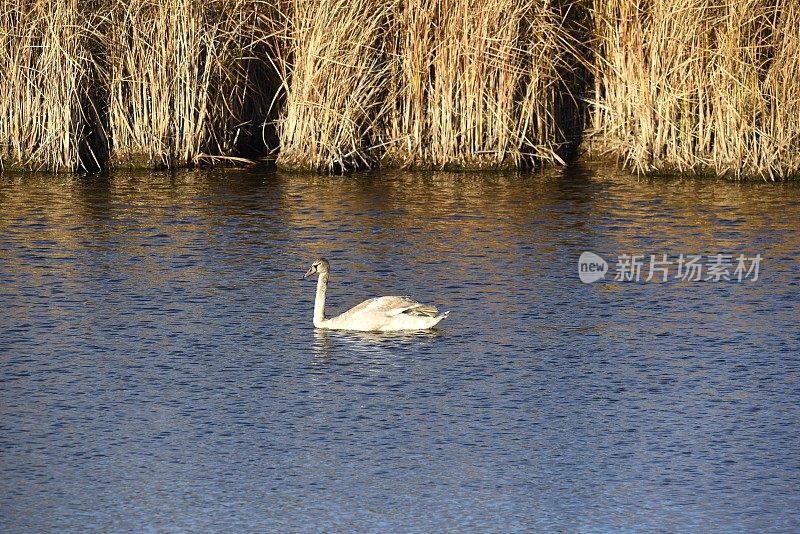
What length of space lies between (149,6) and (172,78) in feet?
2.67

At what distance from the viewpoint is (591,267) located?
1208 centimetres

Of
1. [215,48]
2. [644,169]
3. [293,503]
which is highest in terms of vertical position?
[215,48]

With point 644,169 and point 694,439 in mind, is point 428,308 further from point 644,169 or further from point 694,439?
point 644,169

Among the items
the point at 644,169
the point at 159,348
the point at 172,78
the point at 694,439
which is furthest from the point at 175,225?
the point at 694,439

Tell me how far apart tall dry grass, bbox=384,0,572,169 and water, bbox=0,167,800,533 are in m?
1.79

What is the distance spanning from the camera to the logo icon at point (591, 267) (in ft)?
38.7

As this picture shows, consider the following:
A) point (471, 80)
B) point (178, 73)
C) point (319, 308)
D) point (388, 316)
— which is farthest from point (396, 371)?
point (178, 73)

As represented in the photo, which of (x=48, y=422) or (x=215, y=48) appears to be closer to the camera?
(x=48, y=422)

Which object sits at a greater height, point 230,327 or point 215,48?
point 215,48

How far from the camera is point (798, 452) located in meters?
7.56

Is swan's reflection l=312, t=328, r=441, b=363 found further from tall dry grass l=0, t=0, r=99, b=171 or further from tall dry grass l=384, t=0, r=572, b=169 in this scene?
tall dry grass l=0, t=0, r=99, b=171

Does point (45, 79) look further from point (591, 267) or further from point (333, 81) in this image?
point (591, 267)

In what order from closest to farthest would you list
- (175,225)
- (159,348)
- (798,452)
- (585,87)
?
(798,452) < (159,348) < (175,225) < (585,87)

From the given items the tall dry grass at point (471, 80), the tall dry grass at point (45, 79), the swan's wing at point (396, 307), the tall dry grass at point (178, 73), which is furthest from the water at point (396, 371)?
the tall dry grass at point (178, 73)
